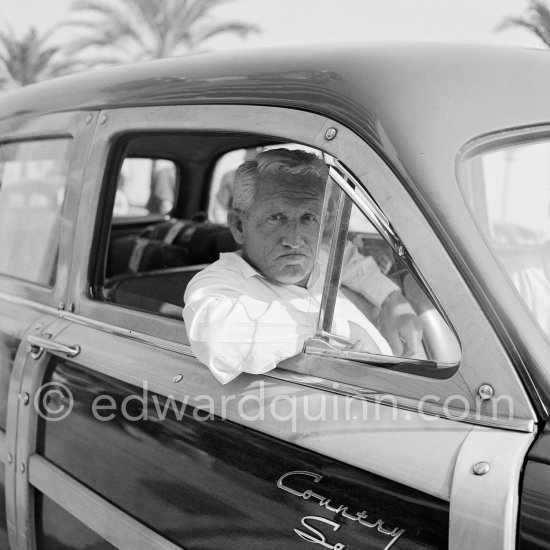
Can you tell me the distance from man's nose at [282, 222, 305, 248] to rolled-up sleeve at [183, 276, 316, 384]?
0.70ft

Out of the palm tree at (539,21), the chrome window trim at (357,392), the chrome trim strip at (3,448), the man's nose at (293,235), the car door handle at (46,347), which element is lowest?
the chrome trim strip at (3,448)

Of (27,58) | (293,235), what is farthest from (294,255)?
(27,58)

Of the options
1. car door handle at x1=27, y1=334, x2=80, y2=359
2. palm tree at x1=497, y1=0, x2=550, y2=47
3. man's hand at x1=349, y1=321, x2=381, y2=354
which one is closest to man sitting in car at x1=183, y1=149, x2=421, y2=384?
man's hand at x1=349, y1=321, x2=381, y2=354

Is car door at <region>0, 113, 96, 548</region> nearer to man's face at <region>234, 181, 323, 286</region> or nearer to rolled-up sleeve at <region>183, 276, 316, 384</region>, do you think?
man's face at <region>234, 181, 323, 286</region>

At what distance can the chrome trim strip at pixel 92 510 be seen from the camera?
5.44ft

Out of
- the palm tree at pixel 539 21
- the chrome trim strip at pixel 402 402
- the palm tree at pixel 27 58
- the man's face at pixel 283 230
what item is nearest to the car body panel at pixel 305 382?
the chrome trim strip at pixel 402 402

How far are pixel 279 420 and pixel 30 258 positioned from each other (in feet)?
4.32

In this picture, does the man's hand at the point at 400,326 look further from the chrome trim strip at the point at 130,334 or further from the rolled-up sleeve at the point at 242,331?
the chrome trim strip at the point at 130,334

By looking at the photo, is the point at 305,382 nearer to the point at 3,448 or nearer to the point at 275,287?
the point at 275,287

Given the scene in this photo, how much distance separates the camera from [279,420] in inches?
56.4

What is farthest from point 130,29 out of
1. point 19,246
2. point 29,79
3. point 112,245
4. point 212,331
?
point 212,331

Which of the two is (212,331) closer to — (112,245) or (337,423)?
(337,423)

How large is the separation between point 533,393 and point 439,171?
0.43m

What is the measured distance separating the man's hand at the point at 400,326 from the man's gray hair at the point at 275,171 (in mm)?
360
